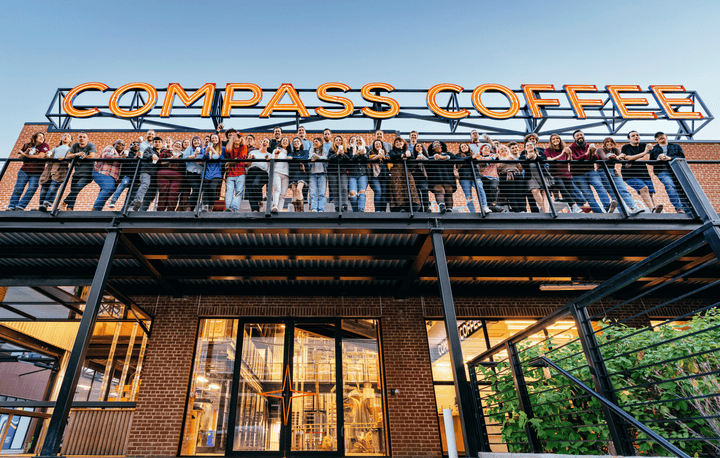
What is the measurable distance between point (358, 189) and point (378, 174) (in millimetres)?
475

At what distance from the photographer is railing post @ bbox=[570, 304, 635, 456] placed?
9.30ft

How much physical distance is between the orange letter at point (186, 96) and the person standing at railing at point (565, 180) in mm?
8613

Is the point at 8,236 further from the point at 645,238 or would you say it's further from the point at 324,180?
the point at 645,238

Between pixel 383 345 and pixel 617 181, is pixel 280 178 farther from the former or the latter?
pixel 617 181

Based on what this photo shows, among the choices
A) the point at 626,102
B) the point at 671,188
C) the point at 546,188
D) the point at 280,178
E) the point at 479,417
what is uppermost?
the point at 626,102

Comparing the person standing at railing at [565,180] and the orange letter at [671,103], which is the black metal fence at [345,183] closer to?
the person standing at railing at [565,180]

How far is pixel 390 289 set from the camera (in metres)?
8.72

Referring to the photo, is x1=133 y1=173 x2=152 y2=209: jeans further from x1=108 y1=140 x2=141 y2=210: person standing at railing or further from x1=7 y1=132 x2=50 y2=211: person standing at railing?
x1=7 y1=132 x2=50 y2=211: person standing at railing

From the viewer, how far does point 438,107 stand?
37.4 ft

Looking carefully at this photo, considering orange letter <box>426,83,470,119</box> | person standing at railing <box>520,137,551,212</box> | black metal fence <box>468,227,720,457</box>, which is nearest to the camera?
black metal fence <box>468,227,720,457</box>

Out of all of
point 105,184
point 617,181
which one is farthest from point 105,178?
point 617,181

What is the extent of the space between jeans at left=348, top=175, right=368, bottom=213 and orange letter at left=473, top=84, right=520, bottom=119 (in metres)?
6.20

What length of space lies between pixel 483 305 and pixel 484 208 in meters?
3.41

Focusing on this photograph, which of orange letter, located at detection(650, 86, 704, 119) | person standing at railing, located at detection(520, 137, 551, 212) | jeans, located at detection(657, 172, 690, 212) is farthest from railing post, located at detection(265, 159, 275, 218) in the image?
orange letter, located at detection(650, 86, 704, 119)
